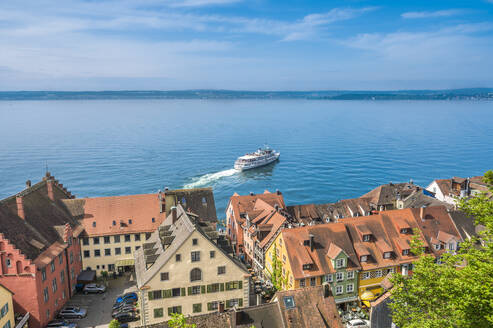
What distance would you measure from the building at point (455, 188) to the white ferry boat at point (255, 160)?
265 ft

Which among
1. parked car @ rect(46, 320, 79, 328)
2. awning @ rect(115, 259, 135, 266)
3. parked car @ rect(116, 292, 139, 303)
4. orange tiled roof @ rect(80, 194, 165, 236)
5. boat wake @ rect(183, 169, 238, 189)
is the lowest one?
parked car @ rect(46, 320, 79, 328)

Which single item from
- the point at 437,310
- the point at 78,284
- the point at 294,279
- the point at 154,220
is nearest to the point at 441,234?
the point at 294,279

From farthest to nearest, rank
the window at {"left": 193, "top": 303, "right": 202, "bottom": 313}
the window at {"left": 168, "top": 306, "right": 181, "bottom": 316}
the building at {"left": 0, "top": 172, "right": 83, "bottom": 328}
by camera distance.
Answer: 1. the window at {"left": 193, "top": 303, "right": 202, "bottom": 313}
2. the building at {"left": 0, "top": 172, "right": 83, "bottom": 328}
3. the window at {"left": 168, "top": 306, "right": 181, "bottom": 316}

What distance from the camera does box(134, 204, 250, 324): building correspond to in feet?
160

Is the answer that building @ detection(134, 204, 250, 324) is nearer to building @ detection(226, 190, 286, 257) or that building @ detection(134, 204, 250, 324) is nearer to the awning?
the awning

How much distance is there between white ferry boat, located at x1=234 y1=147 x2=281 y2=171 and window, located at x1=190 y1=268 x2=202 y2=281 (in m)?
117

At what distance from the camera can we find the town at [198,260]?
4819 centimetres

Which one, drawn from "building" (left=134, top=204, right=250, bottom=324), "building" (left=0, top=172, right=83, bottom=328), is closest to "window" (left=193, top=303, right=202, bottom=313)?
"building" (left=134, top=204, right=250, bottom=324)

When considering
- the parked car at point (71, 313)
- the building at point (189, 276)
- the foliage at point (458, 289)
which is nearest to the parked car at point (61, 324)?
the parked car at point (71, 313)

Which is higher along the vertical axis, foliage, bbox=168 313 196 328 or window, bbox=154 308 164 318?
foliage, bbox=168 313 196 328

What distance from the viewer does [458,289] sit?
24641 mm

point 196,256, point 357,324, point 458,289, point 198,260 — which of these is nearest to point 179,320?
point 458,289

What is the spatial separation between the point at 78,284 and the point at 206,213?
25.3m

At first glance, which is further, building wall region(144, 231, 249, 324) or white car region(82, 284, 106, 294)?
white car region(82, 284, 106, 294)
